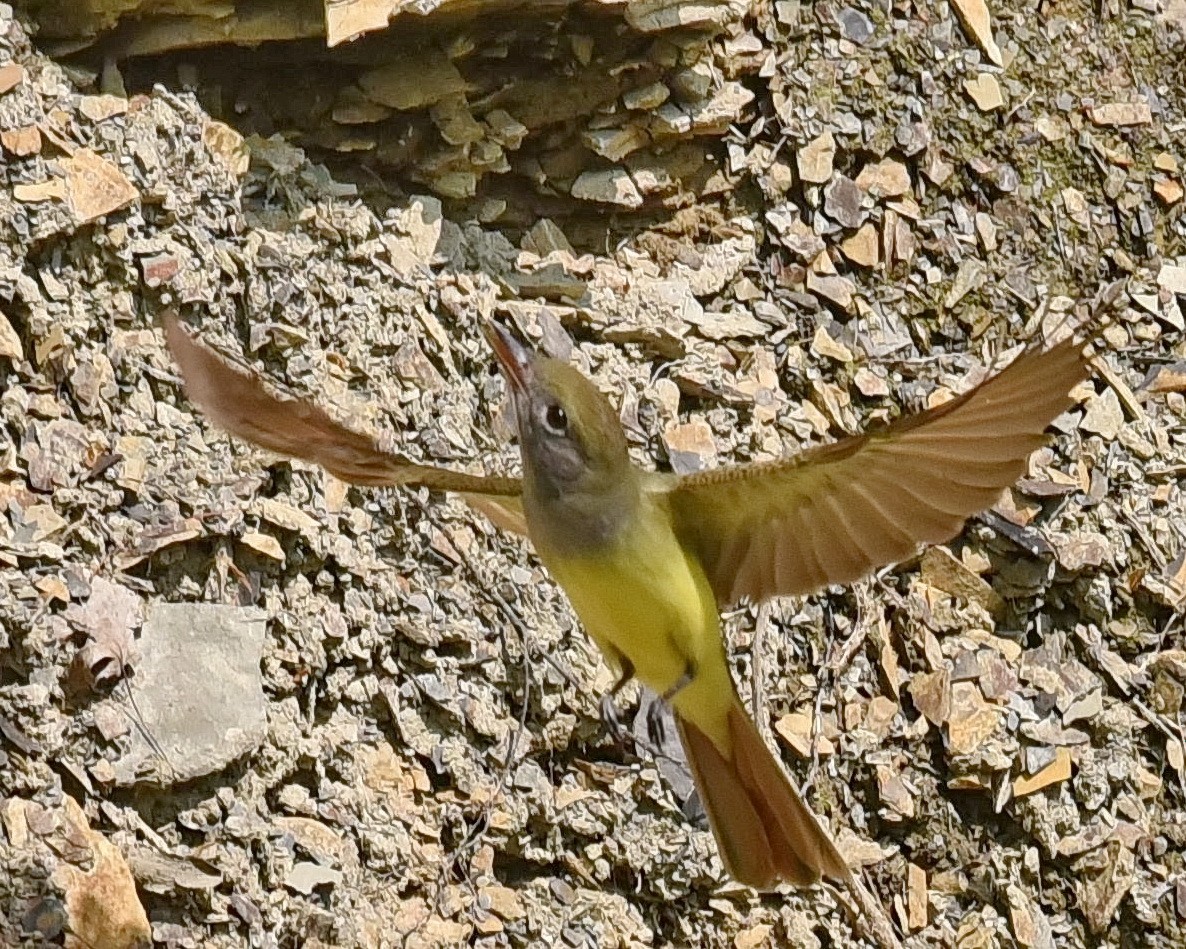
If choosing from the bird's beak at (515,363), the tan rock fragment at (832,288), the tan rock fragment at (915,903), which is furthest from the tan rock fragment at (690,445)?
the bird's beak at (515,363)

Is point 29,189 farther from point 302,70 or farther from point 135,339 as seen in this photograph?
point 302,70

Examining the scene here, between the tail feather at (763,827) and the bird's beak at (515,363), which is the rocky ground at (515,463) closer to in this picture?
the tail feather at (763,827)

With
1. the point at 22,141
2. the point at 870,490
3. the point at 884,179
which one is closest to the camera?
the point at 870,490

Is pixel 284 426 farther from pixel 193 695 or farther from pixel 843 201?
pixel 843 201

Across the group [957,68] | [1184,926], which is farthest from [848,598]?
[957,68]

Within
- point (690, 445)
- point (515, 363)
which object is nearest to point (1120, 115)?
point (690, 445)

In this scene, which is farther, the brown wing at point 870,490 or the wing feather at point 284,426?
the wing feather at point 284,426

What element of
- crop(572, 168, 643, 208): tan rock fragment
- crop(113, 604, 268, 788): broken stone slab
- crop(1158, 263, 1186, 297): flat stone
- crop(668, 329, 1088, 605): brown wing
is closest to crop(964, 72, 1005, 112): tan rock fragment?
crop(1158, 263, 1186, 297): flat stone
